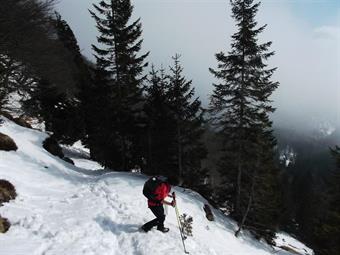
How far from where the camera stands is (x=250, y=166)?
2844 centimetres

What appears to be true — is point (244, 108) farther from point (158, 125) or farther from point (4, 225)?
point (4, 225)

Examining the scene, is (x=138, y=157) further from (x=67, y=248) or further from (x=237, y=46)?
(x=67, y=248)

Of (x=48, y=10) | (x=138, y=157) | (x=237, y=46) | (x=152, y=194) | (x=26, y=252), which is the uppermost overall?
(x=237, y=46)

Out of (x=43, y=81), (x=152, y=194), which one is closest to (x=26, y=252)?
(x=152, y=194)

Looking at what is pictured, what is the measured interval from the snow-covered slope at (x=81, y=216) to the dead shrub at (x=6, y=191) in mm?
247

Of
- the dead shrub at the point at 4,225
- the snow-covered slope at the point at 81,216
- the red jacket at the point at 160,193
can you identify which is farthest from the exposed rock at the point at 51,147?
the red jacket at the point at 160,193

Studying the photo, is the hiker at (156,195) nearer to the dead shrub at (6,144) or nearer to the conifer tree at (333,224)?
the dead shrub at (6,144)

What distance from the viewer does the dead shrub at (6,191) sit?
13.3 m

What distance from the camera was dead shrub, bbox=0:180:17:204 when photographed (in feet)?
43.7

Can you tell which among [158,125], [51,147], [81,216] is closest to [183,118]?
[158,125]

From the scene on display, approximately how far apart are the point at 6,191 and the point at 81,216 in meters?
3.03

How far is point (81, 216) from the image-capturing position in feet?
44.0

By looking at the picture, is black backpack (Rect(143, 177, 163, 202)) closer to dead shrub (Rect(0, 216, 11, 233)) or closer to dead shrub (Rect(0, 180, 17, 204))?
dead shrub (Rect(0, 216, 11, 233))

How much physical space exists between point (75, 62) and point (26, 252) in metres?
52.3
